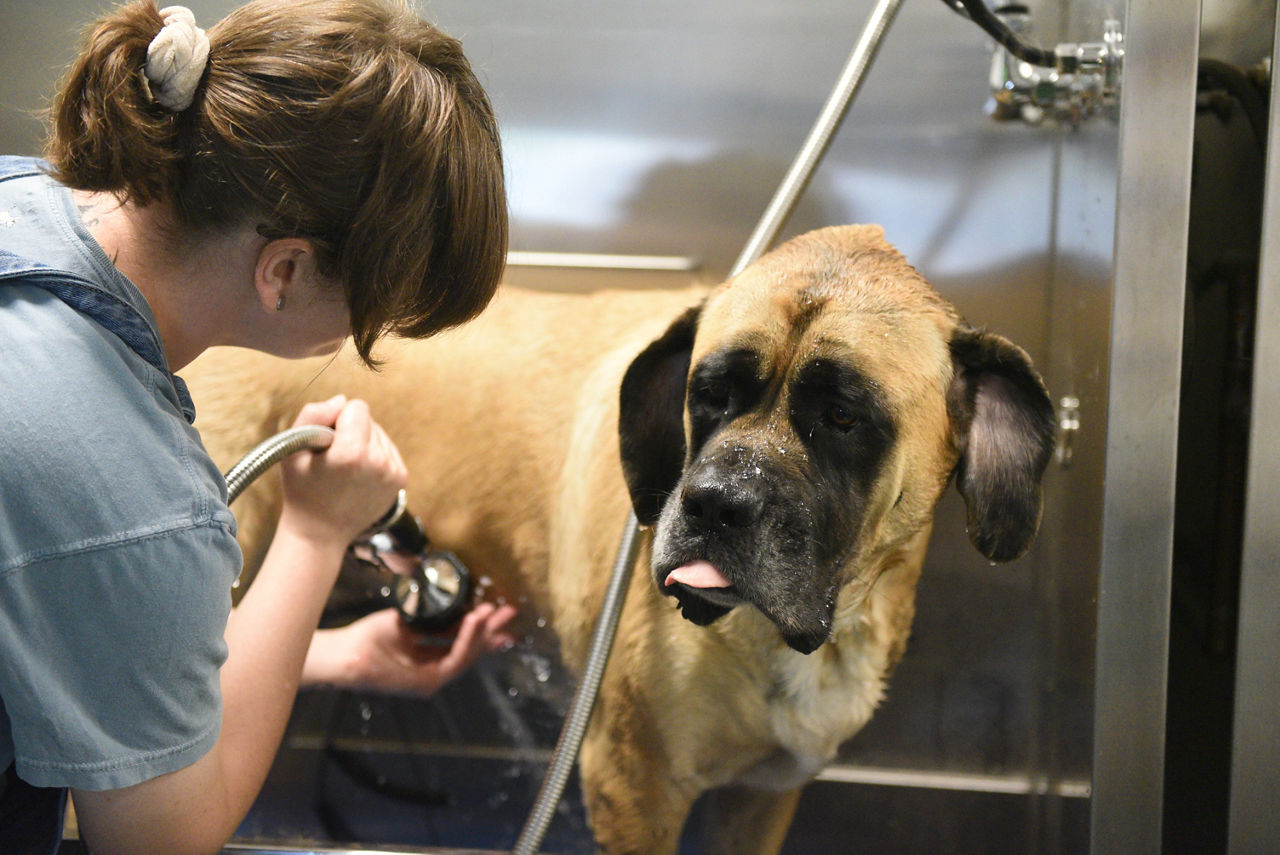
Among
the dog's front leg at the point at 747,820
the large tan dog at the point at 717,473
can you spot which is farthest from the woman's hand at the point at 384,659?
the dog's front leg at the point at 747,820

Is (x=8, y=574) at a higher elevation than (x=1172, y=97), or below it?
below

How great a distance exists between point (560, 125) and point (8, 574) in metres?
0.78

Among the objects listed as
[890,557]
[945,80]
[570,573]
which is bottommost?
[570,573]

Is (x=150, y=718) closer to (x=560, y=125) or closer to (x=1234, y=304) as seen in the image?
(x=560, y=125)

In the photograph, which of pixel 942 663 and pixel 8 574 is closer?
pixel 8 574

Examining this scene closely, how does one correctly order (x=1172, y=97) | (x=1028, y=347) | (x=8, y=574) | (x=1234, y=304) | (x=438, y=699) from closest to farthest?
(x=8, y=574) < (x=1172, y=97) < (x=1234, y=304) < (x=1028, y=347) < (x=438, y=699)

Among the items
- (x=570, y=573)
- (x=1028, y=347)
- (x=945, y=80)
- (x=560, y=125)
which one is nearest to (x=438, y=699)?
(x=570, y=573)

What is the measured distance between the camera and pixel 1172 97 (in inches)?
32.1

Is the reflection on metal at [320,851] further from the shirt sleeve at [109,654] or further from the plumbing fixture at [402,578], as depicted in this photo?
the shirt sleeve at [109,654]

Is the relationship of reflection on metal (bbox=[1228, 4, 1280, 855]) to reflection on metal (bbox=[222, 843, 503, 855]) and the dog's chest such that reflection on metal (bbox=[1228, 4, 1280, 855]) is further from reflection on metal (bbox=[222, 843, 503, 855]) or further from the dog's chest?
reflection on metal (bbox=[222, 843, 503, 855])

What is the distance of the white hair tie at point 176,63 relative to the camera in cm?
66

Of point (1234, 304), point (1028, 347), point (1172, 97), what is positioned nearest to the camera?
point (1172, 97)

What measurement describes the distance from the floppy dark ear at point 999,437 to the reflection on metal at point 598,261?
40cm

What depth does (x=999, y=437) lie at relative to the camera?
2.75 ft
